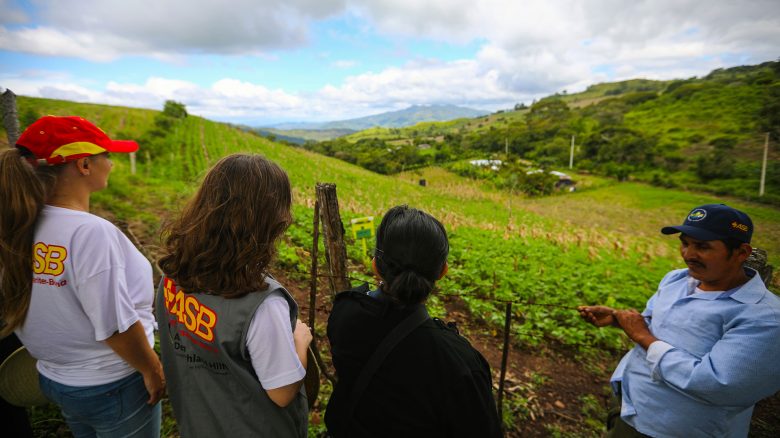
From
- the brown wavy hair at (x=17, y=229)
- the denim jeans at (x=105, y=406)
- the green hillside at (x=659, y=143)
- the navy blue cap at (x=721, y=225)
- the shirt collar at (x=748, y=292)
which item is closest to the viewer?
the brown wavy hair at (x=17, y=229)

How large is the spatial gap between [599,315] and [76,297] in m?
2.94

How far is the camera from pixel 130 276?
161 cm

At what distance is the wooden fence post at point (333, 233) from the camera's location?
2977mm

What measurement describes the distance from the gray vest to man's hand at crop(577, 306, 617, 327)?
196cm

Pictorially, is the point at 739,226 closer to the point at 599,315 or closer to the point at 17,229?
the point at 599,315

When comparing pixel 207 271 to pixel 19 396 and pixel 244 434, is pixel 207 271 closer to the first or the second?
pixel 244 434

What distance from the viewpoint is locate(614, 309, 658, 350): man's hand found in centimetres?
203

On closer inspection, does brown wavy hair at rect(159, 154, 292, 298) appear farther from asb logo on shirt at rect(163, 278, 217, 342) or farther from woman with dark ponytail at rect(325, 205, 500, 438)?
woman with dark ponytail at rect(325, 205, 500, 438)

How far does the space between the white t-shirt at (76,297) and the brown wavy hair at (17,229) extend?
0.03 metres

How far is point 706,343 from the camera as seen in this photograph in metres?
1.83

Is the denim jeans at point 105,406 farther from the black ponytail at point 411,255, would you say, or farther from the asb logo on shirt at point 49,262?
the black ponytail at point 411,255

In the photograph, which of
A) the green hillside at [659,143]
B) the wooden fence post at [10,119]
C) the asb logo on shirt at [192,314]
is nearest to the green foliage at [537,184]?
the green hillside at [659,143]

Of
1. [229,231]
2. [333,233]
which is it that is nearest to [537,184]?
[333,233]

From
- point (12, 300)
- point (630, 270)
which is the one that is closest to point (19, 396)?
point (12, 300)
